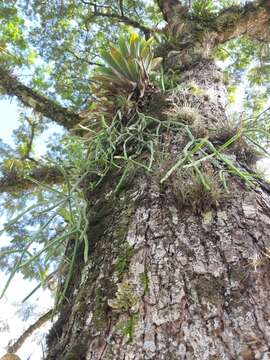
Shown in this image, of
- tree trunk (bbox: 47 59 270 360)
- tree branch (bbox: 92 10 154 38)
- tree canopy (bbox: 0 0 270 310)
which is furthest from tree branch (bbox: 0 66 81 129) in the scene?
tree trunk (bbox: 47 59 270 360)

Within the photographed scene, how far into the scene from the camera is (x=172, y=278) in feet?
2.82

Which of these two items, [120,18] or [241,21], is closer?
[241,21]

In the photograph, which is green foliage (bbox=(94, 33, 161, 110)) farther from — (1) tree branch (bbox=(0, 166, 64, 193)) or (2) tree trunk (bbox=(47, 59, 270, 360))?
(1) tree branch (bbox=(0, 166, 64, 193))

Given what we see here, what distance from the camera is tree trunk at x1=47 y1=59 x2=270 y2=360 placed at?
72 centimetres

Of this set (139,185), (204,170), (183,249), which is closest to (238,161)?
(204,170)

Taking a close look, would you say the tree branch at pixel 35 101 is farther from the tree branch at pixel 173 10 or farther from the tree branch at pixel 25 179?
the tree branch at pixel 173 10

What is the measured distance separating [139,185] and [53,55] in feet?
14.3

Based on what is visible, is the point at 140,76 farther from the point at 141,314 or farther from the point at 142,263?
the point at 141,314

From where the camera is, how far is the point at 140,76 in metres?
1.85

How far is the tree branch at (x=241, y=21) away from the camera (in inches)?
122

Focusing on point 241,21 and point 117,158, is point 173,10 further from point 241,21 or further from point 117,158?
point 117,158

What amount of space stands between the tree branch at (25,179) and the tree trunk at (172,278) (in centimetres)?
223

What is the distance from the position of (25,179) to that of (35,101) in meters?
0.86

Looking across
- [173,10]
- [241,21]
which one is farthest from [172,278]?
[173,10]
